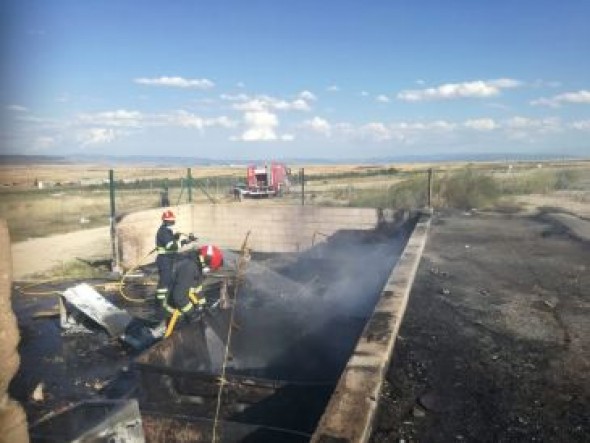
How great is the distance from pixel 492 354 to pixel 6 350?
487 cm

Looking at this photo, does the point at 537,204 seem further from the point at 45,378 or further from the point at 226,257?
the point at 45,378

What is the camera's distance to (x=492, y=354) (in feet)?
18.9

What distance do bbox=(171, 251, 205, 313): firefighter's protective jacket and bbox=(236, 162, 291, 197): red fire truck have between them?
70.2ft

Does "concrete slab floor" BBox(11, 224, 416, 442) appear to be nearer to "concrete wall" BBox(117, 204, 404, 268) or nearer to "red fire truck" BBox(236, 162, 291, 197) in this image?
"concrete wall" BBox(117, 204, 404, 268)

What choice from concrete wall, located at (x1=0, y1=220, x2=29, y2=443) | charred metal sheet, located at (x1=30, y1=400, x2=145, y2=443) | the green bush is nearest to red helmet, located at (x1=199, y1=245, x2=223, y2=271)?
charred metal sheet, located at (x1=30, y1=400, x2=145, y2=443)

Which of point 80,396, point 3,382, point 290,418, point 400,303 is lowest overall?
point 80,396

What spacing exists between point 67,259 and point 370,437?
14.1 metres

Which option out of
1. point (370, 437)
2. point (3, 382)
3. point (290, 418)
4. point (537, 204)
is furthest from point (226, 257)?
point (537, 204)

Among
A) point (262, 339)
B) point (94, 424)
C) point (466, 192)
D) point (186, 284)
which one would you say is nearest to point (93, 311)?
point (186, 284)

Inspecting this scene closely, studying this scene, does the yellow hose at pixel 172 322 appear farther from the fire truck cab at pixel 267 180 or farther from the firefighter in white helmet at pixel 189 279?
the fire truck cab at pixel 267 180

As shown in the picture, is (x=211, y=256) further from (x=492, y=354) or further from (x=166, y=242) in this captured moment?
(x=492, y=354)

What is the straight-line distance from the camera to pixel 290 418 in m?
5.62

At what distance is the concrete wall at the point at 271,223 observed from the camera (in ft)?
53.8

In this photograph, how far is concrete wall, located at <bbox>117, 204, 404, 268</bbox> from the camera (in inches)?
645
